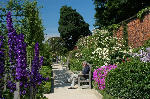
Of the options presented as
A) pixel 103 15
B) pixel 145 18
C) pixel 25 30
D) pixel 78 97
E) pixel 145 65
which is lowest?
pixel 78 97

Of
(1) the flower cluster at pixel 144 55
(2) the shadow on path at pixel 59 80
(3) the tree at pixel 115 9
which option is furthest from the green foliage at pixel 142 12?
(3) the tree at pixel 115 9

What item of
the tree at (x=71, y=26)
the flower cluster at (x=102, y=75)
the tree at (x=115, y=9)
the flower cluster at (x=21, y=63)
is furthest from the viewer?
the tree at (x=71, y=26)

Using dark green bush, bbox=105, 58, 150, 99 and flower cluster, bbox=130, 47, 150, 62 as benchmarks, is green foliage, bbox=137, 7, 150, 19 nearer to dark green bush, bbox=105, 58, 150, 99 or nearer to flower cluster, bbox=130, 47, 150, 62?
flower cluster, bbox=130, 47, 150, 62

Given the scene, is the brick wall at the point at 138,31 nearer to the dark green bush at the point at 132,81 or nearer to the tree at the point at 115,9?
the dark green bush at the point at 132,81

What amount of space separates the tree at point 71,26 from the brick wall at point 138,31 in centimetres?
2842

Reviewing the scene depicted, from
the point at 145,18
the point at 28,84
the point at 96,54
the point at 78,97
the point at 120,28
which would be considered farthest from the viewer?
the point at 120,28

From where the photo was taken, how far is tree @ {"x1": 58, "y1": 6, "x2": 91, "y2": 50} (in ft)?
142

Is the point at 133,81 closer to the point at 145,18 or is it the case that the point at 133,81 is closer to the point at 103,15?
the point at 145,18

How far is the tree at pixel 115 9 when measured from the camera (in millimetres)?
22547

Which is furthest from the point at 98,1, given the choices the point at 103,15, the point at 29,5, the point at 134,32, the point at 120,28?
the point at 29,5

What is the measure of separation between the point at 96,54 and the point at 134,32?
9.32ft

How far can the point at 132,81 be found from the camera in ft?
20.2

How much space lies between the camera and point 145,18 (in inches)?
462

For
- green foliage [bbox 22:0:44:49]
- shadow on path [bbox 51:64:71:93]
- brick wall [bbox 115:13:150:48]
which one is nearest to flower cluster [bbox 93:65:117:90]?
shadow on path [bbox 51:64:71:93]
